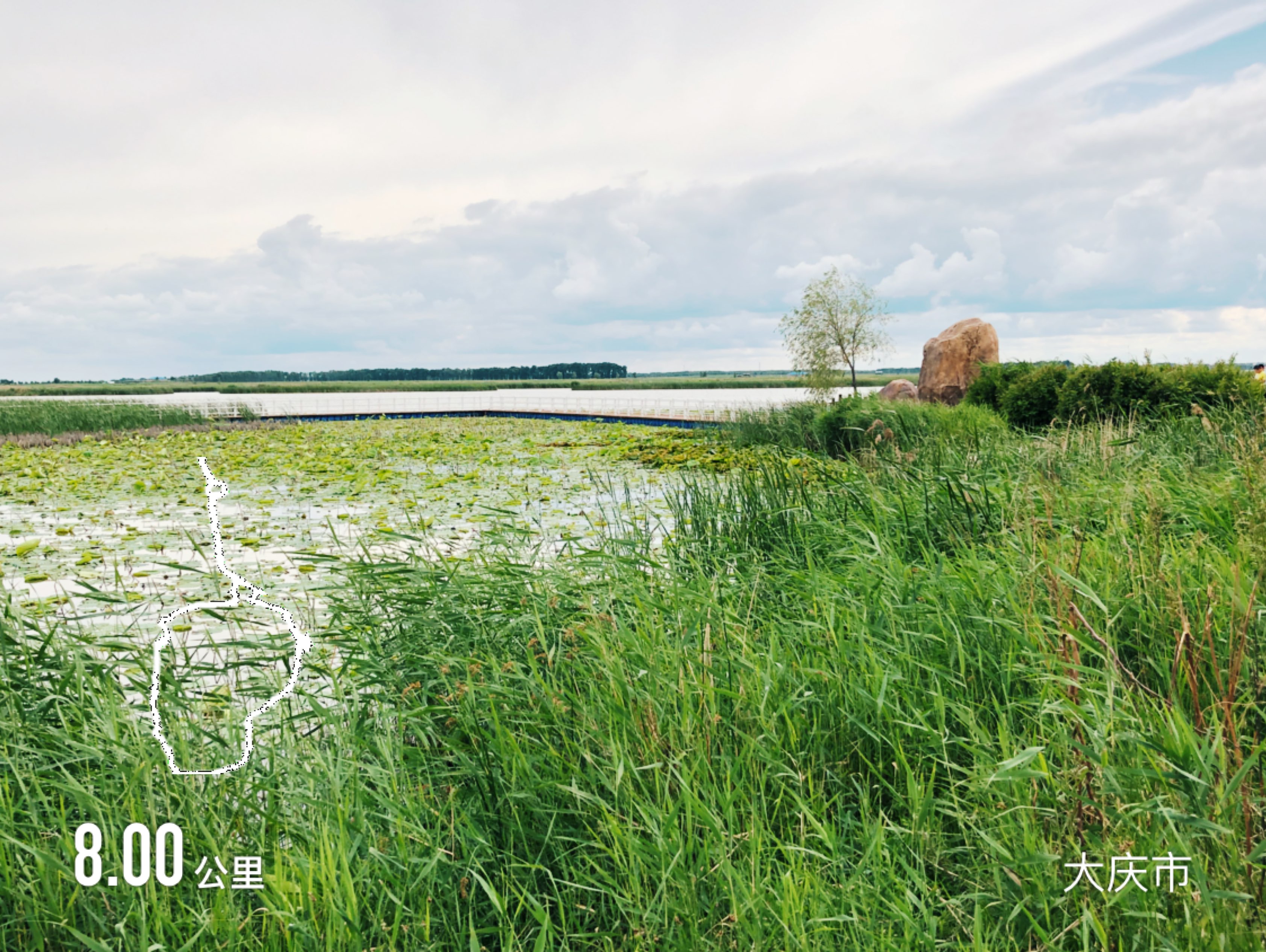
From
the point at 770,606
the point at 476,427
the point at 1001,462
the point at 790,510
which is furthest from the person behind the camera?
the point at 476,427

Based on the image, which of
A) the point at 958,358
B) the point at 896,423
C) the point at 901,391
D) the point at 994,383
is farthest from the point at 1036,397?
the point at 901,391

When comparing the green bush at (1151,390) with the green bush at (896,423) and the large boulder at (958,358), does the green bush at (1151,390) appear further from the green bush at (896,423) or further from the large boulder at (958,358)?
the large boulder at (958,358)

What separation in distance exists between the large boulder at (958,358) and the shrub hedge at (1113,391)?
4.28 m

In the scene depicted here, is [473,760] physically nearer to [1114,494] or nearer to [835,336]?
[1114,494]

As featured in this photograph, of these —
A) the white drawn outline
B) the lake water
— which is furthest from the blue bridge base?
the white drawn outline

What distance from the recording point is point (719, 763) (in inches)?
99.7

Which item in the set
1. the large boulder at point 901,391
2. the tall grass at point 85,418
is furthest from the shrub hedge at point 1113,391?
the tall grass at point 85,418

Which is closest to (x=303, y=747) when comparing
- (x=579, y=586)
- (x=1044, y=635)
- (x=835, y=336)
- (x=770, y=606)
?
(x=579, y=586)

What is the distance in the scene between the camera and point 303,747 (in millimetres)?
3174

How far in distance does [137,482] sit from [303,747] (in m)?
9.21

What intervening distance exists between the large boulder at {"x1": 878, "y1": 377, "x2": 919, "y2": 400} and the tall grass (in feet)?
65.6

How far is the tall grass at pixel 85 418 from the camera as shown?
20.4 meters

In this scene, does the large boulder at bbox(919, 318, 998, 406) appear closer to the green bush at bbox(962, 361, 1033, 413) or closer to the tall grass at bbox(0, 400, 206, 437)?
the green bush at bbox(962, 361, 1033, 413)

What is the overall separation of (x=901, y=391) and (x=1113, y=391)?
9.14 meters
